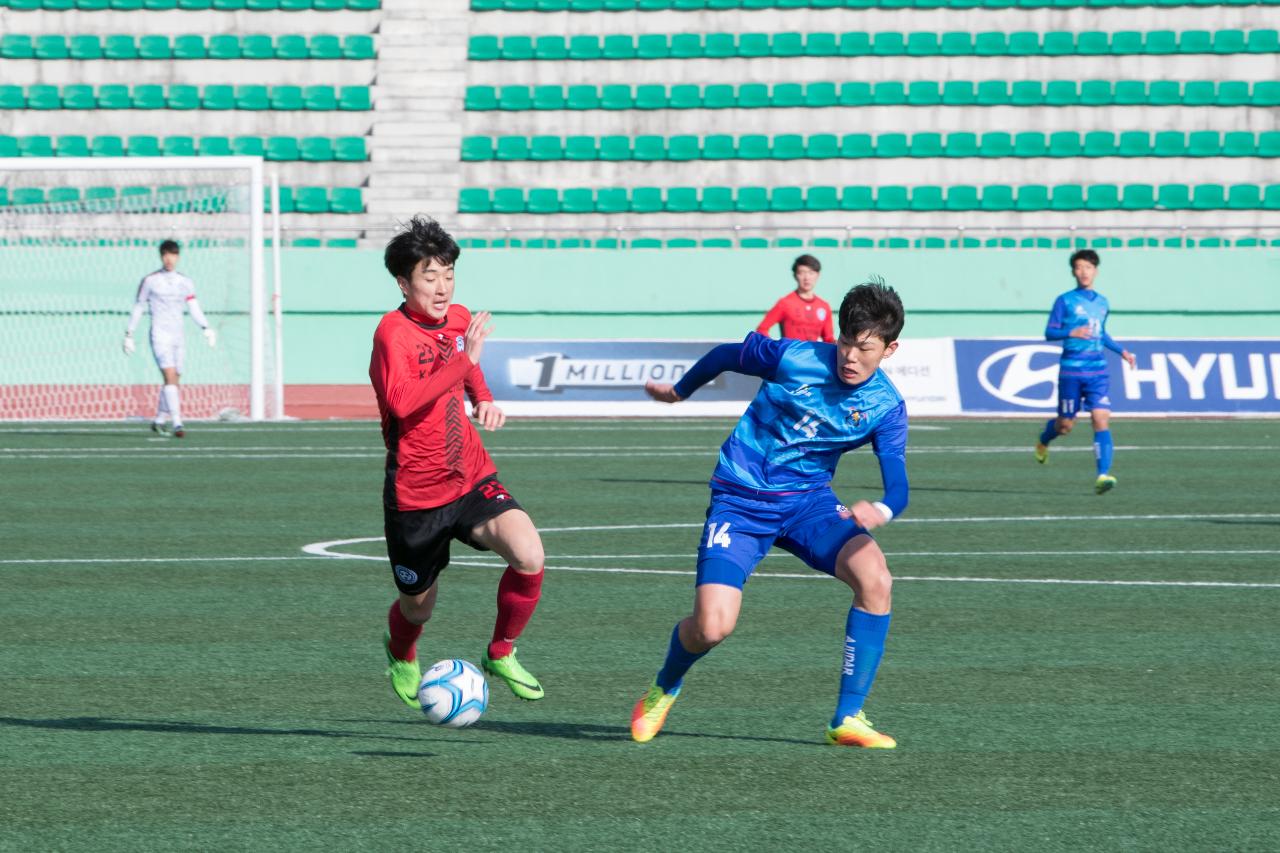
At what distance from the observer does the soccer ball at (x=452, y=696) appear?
600cm

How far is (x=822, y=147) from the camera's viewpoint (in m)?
31.2

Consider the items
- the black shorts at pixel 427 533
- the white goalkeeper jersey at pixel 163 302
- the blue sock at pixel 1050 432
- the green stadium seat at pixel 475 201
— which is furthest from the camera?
the green stadium seat at pixel 475 201

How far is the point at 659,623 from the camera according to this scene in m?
8.69

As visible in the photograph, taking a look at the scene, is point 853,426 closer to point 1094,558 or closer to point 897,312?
point 897,312

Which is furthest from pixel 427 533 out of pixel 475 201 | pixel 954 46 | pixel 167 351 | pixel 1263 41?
pixel 1263 41

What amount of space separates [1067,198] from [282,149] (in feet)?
42.4

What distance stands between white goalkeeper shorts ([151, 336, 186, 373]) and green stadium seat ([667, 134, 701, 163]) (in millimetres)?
11844

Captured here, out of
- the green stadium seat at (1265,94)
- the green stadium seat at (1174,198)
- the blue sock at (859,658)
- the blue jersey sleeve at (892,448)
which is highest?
the green stadium seat at (1265,94)

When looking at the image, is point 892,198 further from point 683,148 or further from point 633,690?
point 633,690

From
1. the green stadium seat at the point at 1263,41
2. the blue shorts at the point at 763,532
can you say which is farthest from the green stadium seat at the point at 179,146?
the blue shorts at the point at 763,532

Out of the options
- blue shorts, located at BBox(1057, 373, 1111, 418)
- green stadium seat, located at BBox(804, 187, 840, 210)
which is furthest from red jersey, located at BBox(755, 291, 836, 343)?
green stadium seat, located at BBox(804, 187, 840, 210)

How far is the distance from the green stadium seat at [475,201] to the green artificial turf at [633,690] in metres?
16.6

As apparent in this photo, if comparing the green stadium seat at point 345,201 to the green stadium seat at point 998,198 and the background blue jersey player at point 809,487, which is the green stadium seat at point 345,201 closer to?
the green stadium seat at point 998,198

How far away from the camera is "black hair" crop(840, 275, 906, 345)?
5.99 meters
